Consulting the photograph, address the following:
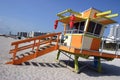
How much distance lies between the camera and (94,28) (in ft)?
43.8

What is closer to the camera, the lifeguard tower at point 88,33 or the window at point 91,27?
the lifeguard tower at point 88,33

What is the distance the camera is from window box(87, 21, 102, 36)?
1311 cm

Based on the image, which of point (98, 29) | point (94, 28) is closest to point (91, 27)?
point (94, 28)

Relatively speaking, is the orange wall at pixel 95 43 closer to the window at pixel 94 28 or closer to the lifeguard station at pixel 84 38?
the lifeguard station at pixel 84 38

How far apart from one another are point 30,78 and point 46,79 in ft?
2.97

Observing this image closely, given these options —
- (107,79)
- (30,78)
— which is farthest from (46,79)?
(107,79)

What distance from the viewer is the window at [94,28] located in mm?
13113

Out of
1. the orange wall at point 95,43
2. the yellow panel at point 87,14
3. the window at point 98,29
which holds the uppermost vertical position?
the yellow panel at point 87,14

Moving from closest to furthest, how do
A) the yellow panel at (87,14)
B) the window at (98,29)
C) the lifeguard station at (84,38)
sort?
the lifeguard station at (84,38) < the yellow panel at (87,14) < the window at (98,29)

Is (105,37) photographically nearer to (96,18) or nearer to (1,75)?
→ (96,18)

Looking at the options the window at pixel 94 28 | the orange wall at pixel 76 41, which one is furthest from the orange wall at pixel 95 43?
the orange wall at pixel 76 41

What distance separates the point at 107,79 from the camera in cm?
1168

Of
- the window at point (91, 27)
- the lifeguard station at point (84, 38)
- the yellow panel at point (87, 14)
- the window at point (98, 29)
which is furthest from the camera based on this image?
the window at point (98, 29)

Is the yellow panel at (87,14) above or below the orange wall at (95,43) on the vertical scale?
above
